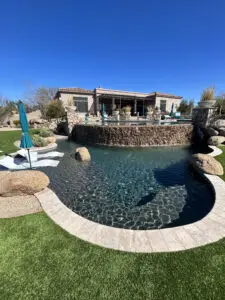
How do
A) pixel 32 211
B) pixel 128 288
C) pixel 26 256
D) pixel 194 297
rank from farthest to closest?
pixel 32 211
pixel 26 256
pixel 128 288
pixel 194 297

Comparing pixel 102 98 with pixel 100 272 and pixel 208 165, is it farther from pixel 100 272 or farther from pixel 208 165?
pixel 100 272

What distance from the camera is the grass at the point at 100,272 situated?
6.20 ft

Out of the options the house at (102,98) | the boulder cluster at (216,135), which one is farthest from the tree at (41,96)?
the boulder cluster at (216,135)

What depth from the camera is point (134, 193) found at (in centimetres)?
505

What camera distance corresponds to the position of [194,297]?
183 cm

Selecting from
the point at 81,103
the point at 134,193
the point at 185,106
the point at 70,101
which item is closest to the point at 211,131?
the point at 134,193

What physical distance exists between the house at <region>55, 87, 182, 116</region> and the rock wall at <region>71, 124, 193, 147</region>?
500 inches

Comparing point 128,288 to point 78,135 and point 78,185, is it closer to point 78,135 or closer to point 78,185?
point 78,185

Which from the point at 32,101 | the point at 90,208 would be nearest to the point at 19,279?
the point at 90,208

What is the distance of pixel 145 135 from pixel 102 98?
66.4 ft

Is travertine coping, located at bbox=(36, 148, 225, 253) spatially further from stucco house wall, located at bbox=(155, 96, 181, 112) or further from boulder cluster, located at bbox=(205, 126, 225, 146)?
stucco house wall, located at bbox=(155, 96, 181, 112)

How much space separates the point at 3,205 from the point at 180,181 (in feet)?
19.5

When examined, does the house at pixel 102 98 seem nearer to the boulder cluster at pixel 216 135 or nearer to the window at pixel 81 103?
the window at pixel 81 103

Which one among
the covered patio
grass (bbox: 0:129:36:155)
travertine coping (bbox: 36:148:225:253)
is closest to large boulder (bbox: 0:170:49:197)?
travertine coping (bbox: 36:148:225:253)
